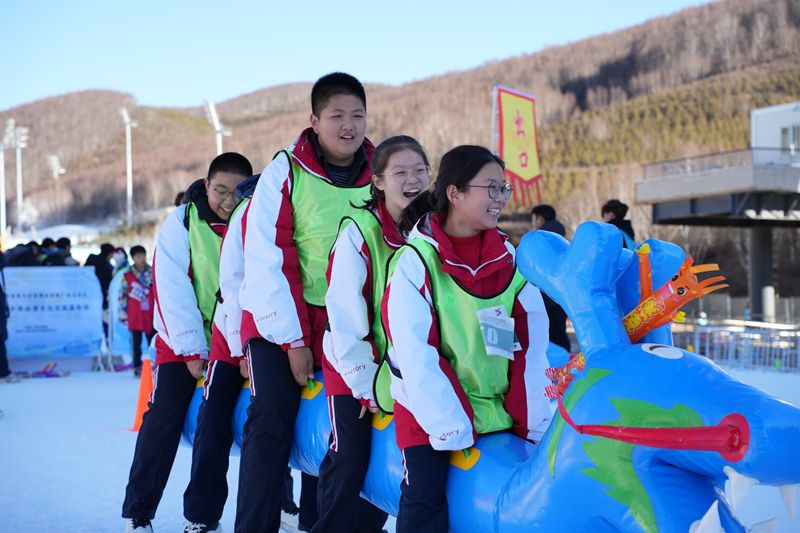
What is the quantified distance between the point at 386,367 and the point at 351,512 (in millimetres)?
503

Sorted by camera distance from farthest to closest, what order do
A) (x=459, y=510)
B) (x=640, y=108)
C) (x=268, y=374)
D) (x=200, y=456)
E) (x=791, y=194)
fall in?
1. (x=640, y=108)
2. (x=791, y=194)
3. (x=200, y=456)
4. (x=268, y=374)
5. (x=459, y=510)

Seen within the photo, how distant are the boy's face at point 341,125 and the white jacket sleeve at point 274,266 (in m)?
0.18

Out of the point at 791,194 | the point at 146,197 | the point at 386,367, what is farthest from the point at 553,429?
the point at 146,197

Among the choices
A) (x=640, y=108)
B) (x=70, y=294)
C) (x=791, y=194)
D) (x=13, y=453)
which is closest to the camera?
(x=13, y=453)

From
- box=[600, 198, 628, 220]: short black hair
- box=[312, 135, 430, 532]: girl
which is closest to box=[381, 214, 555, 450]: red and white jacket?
box=[312, 135, 430, 532]: girl

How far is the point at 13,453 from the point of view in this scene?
18.6 feet

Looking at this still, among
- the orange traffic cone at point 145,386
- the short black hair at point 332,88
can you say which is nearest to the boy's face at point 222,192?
the short black hair at point 332,88

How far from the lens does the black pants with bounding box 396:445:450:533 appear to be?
222cm

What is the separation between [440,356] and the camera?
7.54ft

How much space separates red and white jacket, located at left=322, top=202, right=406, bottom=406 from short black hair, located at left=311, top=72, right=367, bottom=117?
0.63 metres

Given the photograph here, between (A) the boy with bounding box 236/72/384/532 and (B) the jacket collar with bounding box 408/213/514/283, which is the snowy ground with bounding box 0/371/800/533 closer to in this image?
(B) the jacket collar with bounding box 408/213/514/283

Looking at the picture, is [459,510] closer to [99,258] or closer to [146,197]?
[99,258]

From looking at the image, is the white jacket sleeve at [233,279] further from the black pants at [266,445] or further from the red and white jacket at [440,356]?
the red and white jacket at [440,356]

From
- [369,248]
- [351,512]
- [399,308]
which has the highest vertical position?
[369,248]
